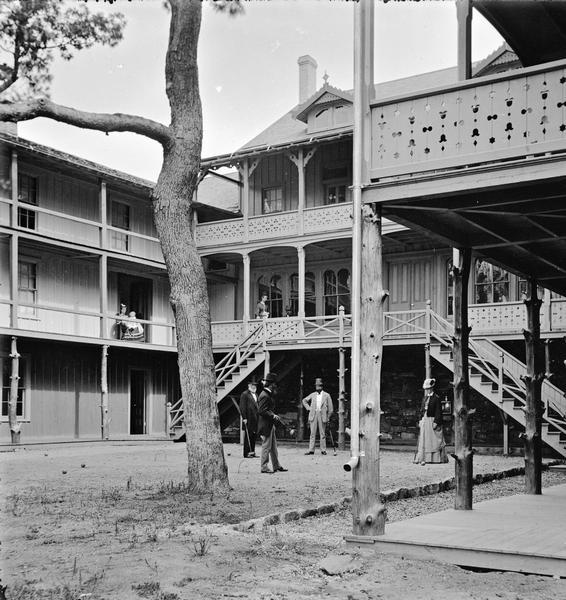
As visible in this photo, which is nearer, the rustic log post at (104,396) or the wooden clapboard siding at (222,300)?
the rustic log post at (104,396)

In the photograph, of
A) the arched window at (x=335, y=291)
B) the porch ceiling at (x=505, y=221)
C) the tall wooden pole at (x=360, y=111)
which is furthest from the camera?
the arched window at (x=335, y=291)

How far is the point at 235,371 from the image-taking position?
25.2 meters

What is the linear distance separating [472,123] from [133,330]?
20.3 meters

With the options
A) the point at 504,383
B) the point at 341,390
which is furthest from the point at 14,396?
the point at 504,383

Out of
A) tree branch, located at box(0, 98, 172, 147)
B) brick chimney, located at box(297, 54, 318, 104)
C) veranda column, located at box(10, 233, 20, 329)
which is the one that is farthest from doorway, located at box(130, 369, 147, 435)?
tree branch, located at box(0, 98, 172, 147)

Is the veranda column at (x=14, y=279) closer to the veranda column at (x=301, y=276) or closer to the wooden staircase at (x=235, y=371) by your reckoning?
the wooden staircase at (x=235, y=371)

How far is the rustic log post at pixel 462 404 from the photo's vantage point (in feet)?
31.1

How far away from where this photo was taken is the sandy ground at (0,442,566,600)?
237 inches

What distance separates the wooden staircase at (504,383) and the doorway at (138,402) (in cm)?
1151

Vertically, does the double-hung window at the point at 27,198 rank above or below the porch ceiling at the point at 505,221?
above

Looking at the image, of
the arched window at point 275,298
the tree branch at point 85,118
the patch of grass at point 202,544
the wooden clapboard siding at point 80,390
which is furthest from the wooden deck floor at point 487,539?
the arched window at point 275,298

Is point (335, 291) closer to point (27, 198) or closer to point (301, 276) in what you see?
point (301, 276)

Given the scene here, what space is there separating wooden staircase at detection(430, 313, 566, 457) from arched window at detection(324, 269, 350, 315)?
6.31 meters

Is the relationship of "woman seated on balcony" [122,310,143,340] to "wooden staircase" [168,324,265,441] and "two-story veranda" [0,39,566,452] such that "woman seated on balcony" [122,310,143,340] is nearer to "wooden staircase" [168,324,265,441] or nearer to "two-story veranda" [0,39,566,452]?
"two-story veranda" [0,39,566,452]
